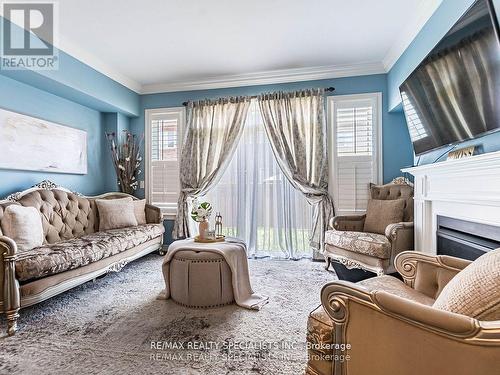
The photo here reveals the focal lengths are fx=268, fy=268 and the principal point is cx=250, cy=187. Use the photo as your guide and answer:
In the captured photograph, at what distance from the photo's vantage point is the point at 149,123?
14.6 ft

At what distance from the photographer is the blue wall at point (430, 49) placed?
5.73 ft

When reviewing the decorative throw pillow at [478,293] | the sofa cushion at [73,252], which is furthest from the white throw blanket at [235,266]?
the decorative throw pillow at [478,293]

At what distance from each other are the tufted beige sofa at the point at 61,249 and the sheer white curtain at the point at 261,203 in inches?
46.6

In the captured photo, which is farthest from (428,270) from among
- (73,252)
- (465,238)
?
(73,252)

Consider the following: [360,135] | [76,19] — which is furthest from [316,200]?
[76,19]

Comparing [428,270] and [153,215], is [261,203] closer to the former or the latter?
[153,215]

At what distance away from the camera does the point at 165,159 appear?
4379mm

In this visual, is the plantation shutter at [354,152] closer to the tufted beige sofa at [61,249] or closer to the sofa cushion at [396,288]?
the sofa cushion at [396,288]

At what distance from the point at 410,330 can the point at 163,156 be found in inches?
162

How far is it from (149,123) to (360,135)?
3.29 m

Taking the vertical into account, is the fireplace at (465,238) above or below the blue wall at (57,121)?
below

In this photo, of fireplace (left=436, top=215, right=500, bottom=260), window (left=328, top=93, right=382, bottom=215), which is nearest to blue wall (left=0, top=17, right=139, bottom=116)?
window (left=328, top=93, right=382, bottom=215)

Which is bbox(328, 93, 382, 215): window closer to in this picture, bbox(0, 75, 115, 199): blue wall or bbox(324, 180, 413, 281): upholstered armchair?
bbox(324, 180, 413, 281): upholstered armchair

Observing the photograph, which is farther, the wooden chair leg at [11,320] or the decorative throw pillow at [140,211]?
the decorative throw pillow at [140,211]
